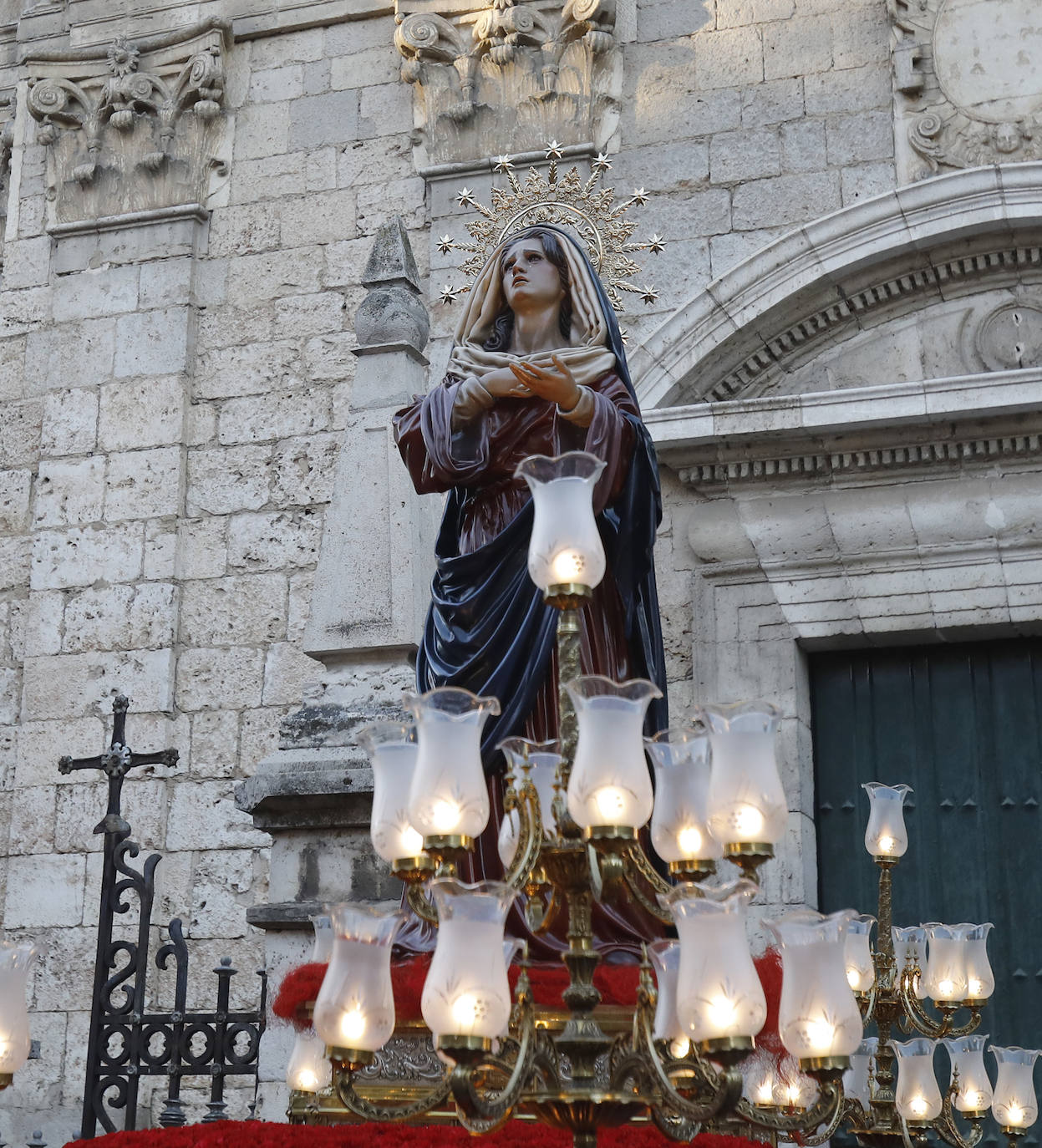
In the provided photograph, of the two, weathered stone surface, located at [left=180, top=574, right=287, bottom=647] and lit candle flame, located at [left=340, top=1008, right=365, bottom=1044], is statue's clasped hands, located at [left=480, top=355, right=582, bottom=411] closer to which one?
lit candle flame, located at [left=340, top=1008, right=365, bottom=1044]

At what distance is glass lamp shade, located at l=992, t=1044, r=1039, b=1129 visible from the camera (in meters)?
4.40

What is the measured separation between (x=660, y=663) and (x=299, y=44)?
15.9 feet

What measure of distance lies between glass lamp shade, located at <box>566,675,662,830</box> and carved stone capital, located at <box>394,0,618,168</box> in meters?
5.05

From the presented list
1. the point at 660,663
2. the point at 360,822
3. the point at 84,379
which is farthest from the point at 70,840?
the point at 660,663

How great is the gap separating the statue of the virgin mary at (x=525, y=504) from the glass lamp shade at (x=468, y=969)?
1511 millimetres

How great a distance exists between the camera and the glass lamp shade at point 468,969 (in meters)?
2.62

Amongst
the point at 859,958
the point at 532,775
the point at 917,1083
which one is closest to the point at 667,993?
the point at 532,775

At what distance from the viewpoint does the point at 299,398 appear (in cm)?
762

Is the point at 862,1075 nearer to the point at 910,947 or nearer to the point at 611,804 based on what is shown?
the point at 910,947

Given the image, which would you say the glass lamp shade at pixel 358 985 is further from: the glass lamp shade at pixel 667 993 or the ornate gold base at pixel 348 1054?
the glass lamp shade at pixel 667 993

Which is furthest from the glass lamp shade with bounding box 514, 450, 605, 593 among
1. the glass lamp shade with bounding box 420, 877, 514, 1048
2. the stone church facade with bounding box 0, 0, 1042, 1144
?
the stone church facade with bounding box 0, 0, 1042, 1144

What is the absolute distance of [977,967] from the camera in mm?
4414

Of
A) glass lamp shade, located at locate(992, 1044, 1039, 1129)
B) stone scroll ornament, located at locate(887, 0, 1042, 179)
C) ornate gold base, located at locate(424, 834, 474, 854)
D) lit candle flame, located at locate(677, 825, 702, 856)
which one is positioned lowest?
glass lamp shade, located at locate(992, 1044, 1039, 1129)

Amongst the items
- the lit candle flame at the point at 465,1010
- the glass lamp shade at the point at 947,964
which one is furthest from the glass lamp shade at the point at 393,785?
the glass lamp shade at the point at 947,964
